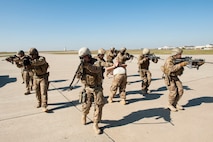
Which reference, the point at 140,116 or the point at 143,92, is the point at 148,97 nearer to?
the point at 143,92

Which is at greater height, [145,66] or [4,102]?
[145,66]

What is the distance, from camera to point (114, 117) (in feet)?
14.7

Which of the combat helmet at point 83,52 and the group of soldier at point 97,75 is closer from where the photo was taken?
the combat helmet at point 83,52

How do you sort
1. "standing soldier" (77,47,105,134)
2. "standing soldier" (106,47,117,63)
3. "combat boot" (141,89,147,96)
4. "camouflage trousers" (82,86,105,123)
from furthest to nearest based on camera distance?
"standing soldier" (106,47,117,63)
"combat boot" (141,89,147,96)
"camouflage trousers" (82,86,105,123)
"standing soldier" (77,47,105,134)

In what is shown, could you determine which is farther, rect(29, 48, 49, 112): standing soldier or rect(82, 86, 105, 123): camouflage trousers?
rect(29, 48, 49, 112): standing soldier

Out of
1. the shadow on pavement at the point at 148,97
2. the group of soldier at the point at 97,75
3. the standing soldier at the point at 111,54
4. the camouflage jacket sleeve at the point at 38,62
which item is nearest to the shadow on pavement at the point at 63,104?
the group of soldier at the point at 97,75

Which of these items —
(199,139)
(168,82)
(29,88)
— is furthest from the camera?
(29,88)

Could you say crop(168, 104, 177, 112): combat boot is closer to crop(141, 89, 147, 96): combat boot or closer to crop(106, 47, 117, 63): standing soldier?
crop(141, 89, 147, 96): combat boot

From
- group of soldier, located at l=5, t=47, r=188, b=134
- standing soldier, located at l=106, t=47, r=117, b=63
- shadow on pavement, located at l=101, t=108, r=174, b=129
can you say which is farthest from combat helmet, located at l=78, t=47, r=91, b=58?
standing soldier, located at l=106, t=47, r=117, b=63

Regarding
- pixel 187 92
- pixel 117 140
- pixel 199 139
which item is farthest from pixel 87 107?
pixel 187 92

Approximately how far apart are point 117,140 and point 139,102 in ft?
8.14

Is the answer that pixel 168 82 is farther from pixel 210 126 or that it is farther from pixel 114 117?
pixel 114 117

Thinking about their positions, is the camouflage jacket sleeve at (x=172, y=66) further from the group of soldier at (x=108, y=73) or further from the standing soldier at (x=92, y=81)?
the standing soldier at (x=92, y=81)

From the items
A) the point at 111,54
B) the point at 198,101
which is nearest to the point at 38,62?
the point at 198,101
